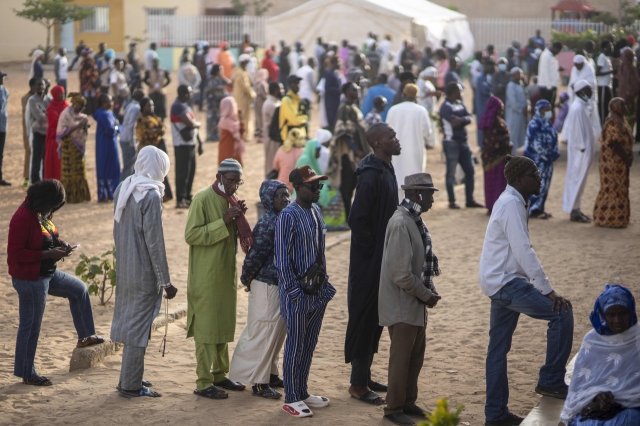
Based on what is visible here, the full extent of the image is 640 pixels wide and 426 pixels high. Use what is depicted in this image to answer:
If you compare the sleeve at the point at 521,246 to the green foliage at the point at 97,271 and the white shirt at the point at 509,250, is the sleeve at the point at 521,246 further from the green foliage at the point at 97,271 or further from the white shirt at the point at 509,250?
the green foliage at the point at 97,271

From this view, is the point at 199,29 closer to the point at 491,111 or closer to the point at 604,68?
the point at 604,68

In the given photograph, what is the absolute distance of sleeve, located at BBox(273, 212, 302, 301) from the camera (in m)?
5.53

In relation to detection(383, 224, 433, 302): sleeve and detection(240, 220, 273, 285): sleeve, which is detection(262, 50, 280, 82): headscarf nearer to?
detection(240, 220, 273, 285): sleeve

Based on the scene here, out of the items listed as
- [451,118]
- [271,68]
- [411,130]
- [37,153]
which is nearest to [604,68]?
[451,118]

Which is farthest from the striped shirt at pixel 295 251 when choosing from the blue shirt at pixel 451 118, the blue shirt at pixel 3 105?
the blue shirt at pixel 3 105

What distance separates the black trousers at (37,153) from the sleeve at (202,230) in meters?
8.38

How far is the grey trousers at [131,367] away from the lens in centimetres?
594

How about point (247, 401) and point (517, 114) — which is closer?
point (247, 401)

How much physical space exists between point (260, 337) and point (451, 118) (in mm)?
7112

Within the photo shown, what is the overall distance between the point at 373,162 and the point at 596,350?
1.97 m

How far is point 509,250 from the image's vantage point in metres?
5.38

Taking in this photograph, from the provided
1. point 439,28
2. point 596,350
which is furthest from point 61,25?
point 596,350

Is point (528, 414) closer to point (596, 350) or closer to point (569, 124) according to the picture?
point (596, 350)

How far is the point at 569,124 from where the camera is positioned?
11648 millimetres
